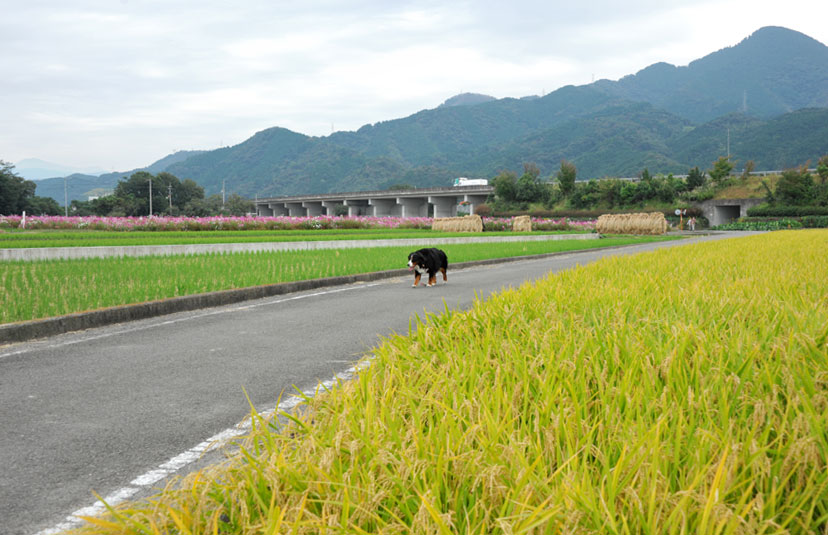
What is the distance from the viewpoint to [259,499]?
1.90 metres

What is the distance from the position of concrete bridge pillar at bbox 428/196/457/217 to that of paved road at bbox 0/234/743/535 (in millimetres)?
101750

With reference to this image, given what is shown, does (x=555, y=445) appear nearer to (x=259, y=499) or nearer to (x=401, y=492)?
(x=401, y=492)

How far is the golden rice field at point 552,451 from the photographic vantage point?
171cm

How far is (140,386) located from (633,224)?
49.4 m

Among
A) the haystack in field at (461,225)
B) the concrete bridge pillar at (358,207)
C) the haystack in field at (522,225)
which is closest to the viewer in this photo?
the haystack in field at (461,225)

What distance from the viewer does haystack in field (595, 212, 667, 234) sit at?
4853 centimetres

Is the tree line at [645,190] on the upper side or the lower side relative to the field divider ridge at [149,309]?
upper

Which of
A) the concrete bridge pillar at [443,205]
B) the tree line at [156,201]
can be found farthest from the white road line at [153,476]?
the concrete bridge pillar at [443,205]

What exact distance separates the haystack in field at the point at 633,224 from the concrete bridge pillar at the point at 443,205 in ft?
195

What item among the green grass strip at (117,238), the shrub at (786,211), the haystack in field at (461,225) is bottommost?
the green grass strip at (117,238)

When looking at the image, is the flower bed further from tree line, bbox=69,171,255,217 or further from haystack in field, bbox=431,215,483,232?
tree line, bbox=69,171,255,217

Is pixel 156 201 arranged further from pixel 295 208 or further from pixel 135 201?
pixel 295 208

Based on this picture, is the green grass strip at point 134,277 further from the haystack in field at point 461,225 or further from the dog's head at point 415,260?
the haystack in field at point 461,225

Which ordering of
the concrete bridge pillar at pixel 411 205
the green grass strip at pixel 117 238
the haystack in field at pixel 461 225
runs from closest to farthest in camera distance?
the green grass strip at pixel 117 238, the haystack in field at pixel 461 225, the concrete bridge pillar at pixel 411 205
